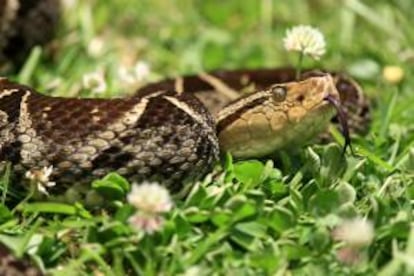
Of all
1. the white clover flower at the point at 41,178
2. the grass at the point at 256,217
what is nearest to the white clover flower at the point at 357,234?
the grass at the point at 256,217

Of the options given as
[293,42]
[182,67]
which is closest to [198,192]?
[293,42]

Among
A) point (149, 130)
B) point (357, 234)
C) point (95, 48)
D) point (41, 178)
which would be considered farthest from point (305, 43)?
point (95, 48)

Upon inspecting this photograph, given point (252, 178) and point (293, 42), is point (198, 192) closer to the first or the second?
point (252, 178)

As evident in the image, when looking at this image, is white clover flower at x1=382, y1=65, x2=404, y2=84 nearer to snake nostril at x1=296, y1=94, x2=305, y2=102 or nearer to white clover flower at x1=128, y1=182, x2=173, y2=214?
snake nostril at x1=296, y1=94, x2=305, y2=102

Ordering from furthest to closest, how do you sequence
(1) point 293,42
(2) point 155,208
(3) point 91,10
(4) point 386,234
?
(3) point 91,10 → (1) point 293,42 → (4) point 386,234 → (2) point 155,208

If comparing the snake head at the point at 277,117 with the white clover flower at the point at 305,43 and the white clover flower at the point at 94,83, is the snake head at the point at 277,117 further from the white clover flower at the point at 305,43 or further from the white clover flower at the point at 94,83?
the white clover flower at the point at 94,83
